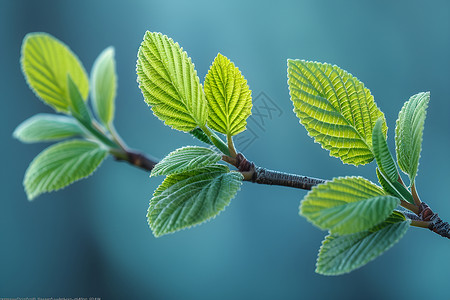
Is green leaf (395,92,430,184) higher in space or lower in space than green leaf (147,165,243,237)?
higher

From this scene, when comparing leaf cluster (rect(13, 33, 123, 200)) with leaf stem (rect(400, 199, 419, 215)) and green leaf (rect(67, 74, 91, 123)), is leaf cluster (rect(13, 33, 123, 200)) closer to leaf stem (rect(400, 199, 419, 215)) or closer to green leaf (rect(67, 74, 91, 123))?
green leaf (rect(67, 74, 91, 123))

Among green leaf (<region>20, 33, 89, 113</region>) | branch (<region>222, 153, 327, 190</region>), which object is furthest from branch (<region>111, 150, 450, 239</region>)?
green leaf (<region>20, 33, 89, 113</region>)

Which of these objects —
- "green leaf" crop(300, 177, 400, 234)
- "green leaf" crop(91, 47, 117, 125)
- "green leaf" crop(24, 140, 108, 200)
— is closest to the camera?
"green leaf" crop(300, 177, 400, 234)

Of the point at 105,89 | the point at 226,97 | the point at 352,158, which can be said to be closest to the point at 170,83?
the point at 226,97

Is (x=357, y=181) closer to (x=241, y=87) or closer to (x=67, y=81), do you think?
(x=241, y=87)

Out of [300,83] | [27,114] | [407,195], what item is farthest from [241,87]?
[27,114]

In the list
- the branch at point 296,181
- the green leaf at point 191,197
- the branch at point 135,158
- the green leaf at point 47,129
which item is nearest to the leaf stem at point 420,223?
the branch at point 296,181

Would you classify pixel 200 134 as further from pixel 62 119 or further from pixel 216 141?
pixel 62 119
